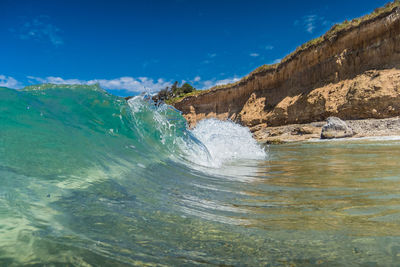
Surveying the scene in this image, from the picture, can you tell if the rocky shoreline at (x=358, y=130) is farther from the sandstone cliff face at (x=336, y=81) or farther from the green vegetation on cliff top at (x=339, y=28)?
the green vegetation on cliff top at (x=339, y=28)

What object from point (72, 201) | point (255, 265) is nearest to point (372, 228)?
point (255, 265)

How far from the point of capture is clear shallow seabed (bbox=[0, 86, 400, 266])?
109 cm

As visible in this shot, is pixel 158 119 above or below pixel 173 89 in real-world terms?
below

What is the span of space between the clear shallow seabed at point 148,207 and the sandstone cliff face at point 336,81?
15702 mm

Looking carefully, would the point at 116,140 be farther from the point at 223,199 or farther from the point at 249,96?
the point at 249,96

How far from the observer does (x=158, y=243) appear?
3.98ft

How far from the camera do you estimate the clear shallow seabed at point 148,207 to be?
109 centimetres

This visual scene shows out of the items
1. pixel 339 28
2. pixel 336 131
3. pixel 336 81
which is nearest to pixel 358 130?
pixel 336 131

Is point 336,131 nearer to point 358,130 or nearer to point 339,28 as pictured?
point 358,130

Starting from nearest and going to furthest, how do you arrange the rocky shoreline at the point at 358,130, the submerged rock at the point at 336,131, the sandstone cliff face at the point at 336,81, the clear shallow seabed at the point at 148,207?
1. the clear shallow seabed at the point at 148,207
2. the rocky shoreline at the point at 358,130
3. the submerged rock at the point at 336,131
4. the sandstone cliff face at the point at 336,81

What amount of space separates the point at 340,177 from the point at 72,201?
8.67 feet

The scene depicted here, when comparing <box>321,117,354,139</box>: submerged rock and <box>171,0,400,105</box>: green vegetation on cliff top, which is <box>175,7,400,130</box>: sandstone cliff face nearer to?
<box>171,0,400,105</box>: green vegetation on cliff top

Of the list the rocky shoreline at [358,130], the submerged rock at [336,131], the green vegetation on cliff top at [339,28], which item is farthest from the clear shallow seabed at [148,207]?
the green vegetation on cliff top at [339,28]

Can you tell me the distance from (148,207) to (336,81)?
20.8 metres
